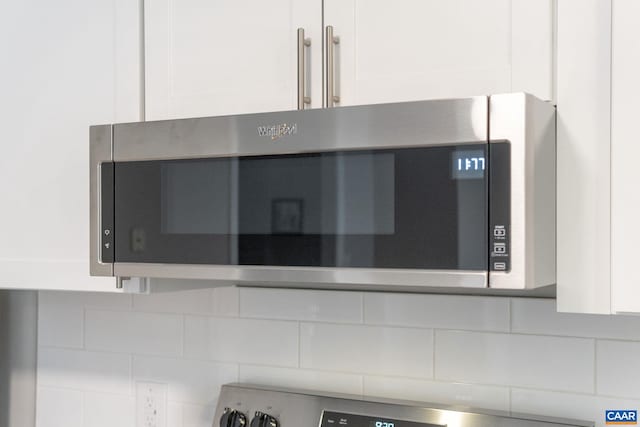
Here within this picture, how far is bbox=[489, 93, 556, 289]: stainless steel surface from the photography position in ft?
3.03

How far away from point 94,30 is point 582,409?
3.62 ft

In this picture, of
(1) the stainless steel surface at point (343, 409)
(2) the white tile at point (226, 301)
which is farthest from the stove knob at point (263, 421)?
(2) the white tile at point (226, 301)

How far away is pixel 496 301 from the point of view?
134 cm

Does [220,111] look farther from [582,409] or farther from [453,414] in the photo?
[582,409]

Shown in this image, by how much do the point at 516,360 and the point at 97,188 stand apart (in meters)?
0.79

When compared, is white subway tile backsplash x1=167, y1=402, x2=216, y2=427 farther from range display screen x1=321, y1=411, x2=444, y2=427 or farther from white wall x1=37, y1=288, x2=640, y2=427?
range display screen x1=321, y1=411, x2=444, y2=427

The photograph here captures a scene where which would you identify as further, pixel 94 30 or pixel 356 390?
pixel 356 390

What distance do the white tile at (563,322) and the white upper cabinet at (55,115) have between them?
2.42 feet

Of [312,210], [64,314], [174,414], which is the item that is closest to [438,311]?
[312,210]

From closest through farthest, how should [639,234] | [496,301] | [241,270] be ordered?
[639,234] → [241,270] → [496,301]

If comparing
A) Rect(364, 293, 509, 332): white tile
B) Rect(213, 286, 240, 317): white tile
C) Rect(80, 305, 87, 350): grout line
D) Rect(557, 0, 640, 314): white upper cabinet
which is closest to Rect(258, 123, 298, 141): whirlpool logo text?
Rect(557, 0, 640, 314): white upper cabinet

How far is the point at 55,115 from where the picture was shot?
4.61 ft

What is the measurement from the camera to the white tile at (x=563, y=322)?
1238 mm

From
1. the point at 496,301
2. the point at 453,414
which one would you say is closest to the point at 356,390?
the point at 453,414
